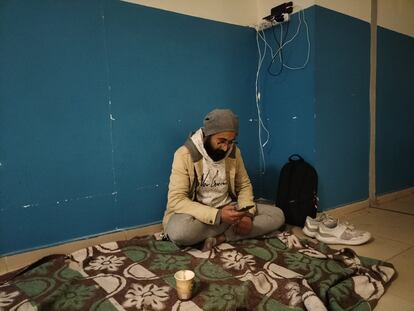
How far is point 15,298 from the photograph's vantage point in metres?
1.13

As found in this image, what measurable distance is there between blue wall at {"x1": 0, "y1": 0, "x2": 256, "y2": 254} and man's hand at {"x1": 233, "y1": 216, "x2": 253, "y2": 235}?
1.73 ft

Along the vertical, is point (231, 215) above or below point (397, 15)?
below

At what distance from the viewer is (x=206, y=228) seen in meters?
1.57

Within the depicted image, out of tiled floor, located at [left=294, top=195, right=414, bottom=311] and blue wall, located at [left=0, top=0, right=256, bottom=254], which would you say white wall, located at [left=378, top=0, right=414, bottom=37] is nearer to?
blue wall, located at [left=0, top=0, right=256, bottom=254]

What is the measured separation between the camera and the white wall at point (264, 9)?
6.32 feet

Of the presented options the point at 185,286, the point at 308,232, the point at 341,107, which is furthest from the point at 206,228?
the point at 341,107

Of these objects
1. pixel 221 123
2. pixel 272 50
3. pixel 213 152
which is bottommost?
pixel 213 152

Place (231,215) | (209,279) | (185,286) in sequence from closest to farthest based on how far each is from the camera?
(185,286) < (209,279) < (231,215)

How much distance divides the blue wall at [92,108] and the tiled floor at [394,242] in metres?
1.04

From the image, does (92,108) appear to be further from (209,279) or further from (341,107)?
(341,107)

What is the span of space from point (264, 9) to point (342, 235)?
5.36ft

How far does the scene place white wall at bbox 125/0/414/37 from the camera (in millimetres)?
1928

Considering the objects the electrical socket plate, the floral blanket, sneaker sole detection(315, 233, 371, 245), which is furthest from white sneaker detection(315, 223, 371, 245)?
the electrical socket plate

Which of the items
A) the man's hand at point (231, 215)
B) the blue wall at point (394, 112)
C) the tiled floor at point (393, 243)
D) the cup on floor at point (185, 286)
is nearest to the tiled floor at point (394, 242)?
the tiled floor at point (393, 243)
